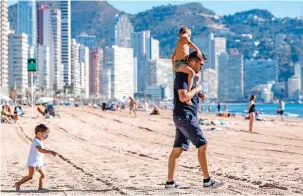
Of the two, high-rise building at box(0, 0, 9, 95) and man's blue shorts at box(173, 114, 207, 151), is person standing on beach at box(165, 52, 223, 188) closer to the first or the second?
man's blue shorts at box(173, 114, 207, 151)

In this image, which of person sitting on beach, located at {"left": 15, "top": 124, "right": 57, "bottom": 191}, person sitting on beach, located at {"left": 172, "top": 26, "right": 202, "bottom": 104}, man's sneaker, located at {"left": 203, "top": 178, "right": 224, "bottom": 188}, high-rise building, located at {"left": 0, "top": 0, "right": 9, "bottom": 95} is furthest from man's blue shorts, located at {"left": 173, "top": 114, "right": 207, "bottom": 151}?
high-rise building, located at {"left": 0, "top": 0, "right": 9, "bottom": 95}

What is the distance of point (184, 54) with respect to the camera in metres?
8.10

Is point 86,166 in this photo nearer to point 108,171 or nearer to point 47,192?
point 108,171

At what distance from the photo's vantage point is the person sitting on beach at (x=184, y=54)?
312 inches

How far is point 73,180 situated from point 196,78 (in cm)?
260

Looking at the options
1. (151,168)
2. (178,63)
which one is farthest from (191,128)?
(151,168)

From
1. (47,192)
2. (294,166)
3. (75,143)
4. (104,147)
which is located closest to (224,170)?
(294,166)

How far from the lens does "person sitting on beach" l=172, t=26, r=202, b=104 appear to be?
7.92m

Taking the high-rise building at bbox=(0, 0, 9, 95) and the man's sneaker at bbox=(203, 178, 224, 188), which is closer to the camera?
the man's sneaker at bbox=(203, 178, 224, 188)

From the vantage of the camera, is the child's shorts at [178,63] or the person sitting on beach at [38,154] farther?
the person sitting on beach at [38,154]

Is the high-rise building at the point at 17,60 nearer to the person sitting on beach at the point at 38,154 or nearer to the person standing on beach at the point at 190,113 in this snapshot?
the person sitting on beach at the point at 38,154

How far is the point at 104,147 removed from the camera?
55.1ft

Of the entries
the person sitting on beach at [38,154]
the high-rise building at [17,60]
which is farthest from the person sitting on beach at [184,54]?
the high-rise building at [17,60]

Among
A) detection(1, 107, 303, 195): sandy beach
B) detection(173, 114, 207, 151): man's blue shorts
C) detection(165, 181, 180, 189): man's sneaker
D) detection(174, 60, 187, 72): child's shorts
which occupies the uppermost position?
detection(174, 60, 187, 72): child's shorts
